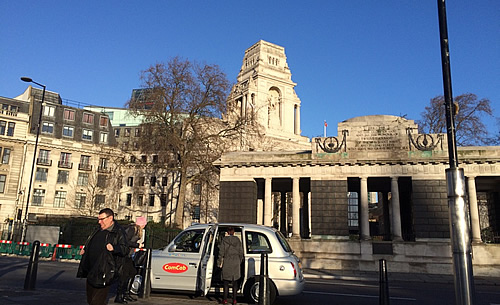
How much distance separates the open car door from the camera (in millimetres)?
8625

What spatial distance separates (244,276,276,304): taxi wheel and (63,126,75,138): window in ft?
174

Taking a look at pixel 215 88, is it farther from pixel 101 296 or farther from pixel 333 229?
pixel 101 296

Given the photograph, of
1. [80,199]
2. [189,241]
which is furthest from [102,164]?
[189,241]

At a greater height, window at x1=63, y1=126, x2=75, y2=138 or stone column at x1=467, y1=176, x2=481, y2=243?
window at x1=63, y1=126, x2=75, y2=138

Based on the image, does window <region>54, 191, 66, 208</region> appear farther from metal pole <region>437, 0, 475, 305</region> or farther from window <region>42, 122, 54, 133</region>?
metal pole <region>437, 0, 475, 305</region>

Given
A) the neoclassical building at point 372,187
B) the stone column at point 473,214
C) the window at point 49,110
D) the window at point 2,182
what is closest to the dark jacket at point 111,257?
the neoclassical building at point 372,187

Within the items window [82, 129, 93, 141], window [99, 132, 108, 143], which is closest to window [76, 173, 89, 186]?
window [82, 129, 93, 141]

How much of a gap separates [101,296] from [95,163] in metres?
53.3

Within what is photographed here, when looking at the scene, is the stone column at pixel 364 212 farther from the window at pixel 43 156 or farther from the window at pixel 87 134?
the window at pixel 87 134

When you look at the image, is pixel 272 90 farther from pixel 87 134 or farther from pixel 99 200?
pixel 99 200

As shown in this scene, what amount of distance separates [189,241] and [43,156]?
161 ft

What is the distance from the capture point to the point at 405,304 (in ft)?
31.5

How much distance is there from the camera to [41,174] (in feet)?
165

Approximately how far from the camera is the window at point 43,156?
50.3 metres
